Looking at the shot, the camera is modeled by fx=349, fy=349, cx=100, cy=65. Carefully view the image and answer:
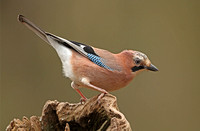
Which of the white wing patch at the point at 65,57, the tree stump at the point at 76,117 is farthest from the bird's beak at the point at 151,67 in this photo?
the white wing patch at the point at 65,57

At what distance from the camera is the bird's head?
270 centimetres

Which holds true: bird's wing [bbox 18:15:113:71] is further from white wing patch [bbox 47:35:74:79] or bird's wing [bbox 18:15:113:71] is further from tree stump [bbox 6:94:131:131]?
tree stump [bbox 6:94:131:131]

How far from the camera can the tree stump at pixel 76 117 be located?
229cm

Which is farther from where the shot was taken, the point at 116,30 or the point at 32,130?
the point at 116,30

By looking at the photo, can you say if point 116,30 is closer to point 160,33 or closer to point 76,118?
point 160,33

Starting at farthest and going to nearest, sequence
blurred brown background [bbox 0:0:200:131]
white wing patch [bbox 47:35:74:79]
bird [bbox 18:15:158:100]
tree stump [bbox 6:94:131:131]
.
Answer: blurred brown background [bbox 0:0:200:131], white wing patch [bbox 47:35:74:79], bird [bbox 18:15:158:100], tree stump [bbox 6:94:131:131]

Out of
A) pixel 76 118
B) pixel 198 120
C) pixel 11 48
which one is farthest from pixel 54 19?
pixel 76 118

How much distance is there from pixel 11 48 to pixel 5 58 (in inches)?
6.7

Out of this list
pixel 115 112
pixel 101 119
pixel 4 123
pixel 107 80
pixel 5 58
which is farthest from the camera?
pixel 5 58

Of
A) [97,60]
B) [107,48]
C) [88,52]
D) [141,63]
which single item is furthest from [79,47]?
[107,48]

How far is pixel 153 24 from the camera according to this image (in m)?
5.02

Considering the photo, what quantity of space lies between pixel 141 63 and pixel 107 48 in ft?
7.40

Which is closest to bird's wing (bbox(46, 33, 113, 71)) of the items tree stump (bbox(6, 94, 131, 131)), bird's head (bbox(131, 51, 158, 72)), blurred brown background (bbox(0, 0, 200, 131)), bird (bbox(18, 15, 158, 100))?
bird (bbox(18, 15, 158, 100))

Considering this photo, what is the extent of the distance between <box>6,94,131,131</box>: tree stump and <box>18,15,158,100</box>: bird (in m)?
0.21
